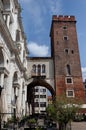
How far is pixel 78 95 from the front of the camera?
120ft

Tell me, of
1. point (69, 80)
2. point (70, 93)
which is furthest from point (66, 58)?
point (70, 93)

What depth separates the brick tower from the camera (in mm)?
37000

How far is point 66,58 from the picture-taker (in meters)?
39.2

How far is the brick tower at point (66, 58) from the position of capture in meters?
37.0

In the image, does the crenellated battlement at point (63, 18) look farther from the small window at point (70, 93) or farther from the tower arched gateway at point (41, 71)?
the small window at point (70, 93)

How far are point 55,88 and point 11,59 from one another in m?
17.0

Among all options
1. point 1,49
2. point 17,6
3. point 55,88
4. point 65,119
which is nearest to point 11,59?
point 1,49

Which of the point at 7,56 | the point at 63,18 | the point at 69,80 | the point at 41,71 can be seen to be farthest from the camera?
the point at 63,18

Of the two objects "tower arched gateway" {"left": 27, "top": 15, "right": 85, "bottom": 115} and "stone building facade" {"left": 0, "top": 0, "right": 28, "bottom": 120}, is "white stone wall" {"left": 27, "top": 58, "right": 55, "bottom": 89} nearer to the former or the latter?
"tower arched gateway" {"left": 27, "top": 15, "right": 85, "bottom": 115}

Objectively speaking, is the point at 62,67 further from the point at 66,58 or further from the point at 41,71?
the point at 41,71

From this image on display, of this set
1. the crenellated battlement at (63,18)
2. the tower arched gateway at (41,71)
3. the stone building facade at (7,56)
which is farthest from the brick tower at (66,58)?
the stone building facade at (7,56)

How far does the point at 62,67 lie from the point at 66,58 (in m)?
2.29

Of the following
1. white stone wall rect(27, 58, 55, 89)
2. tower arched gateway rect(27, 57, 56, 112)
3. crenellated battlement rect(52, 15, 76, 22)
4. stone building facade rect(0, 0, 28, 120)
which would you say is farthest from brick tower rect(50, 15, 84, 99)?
stone building facade rect(0, 0, 28, 120)

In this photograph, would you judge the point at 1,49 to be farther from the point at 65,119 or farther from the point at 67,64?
the point at 67,64
